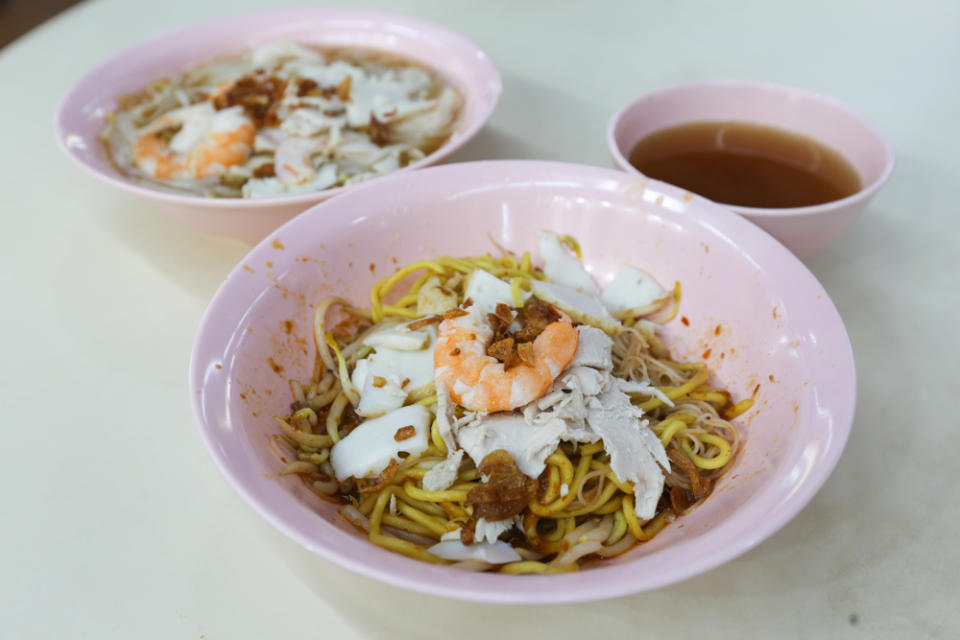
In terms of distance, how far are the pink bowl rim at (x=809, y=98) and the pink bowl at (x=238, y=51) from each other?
376 millimetres

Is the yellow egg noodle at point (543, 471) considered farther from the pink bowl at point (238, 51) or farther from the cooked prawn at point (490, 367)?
the pink bowl at point (238, 51)

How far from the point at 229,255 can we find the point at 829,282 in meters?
1.61

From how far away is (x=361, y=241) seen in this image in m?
1.53

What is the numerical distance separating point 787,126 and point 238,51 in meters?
1.95

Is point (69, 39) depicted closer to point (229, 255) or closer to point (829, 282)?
point (229, 255)

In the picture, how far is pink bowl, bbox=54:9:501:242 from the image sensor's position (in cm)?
163

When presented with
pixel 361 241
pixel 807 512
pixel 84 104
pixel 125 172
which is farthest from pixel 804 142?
pixel 84 104

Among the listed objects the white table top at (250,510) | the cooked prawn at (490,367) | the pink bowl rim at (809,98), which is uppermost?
the pink bowl rim at (809,98)

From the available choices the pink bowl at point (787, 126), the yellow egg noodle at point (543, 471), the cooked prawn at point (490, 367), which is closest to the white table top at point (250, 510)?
the yellow egg noodle at point (543, 471)

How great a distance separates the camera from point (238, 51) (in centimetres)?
256

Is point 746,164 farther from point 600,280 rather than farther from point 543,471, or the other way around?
point 543,471

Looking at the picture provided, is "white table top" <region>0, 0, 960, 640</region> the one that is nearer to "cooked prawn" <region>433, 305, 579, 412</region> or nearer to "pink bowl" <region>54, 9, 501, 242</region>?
"pink bowl" <region>54, 9, 501, 242</region>

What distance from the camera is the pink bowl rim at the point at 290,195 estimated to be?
61.9 inches

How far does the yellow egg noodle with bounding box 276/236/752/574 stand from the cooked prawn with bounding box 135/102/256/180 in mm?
734
